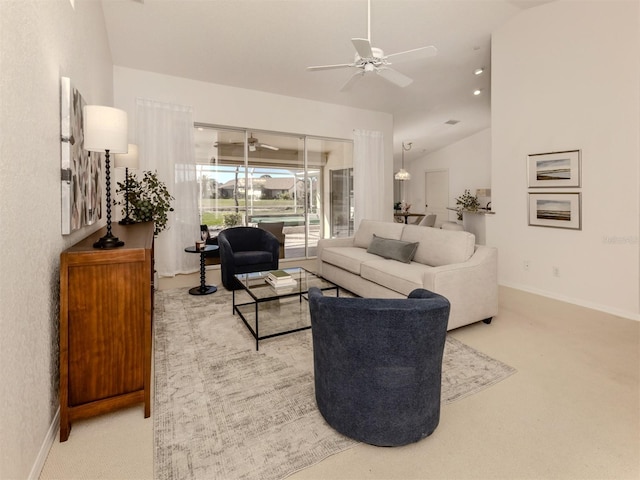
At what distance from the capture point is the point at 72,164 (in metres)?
2.00

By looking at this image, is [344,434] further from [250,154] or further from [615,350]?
[250,154]

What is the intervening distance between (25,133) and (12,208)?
1.17 feet

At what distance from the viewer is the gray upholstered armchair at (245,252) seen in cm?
418

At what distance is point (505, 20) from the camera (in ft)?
13.9

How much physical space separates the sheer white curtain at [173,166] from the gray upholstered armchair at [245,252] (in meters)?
0.75

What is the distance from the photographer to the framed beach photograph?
371 cm

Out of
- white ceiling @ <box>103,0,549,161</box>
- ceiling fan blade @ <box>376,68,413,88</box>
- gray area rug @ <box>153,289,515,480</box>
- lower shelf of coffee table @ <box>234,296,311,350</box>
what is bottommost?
gray area rug @ <box>153,289,515,480</box>

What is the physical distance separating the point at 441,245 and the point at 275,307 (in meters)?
1.87

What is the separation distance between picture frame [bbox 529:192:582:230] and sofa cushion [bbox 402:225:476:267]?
56.5 inches

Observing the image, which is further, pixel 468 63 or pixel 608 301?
pixel 468 63

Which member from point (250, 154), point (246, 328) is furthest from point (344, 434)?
point (250, 154)

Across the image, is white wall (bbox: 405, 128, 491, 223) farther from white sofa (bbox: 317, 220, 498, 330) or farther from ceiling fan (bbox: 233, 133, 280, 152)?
ceiling fan (bbox: 233, 133, 280, 152)

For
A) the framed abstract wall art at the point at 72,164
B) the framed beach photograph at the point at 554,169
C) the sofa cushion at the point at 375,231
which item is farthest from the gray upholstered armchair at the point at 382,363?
the framed beach photograph at the point at 554,169

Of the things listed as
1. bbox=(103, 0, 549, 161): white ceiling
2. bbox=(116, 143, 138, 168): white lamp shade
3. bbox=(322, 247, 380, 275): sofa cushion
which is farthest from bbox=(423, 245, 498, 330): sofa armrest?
bbox=(116, 143, 138, 168): white lamp shade
